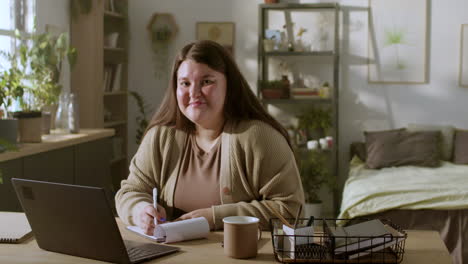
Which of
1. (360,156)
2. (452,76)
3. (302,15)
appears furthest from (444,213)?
(302,15)

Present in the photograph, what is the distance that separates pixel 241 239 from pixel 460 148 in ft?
14.5

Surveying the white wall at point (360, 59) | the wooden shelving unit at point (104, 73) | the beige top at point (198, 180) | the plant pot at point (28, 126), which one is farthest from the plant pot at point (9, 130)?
the white wall at point (360, 59)

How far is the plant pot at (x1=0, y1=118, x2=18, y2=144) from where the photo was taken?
334 cm

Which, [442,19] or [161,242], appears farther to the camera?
[442,19]

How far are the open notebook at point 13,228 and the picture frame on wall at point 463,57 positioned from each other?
4.76 meters

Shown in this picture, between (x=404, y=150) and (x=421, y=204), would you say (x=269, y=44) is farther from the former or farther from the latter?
(x=421, y=204)

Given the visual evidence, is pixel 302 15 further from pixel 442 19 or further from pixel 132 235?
pixel 132 235

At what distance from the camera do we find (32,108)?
401 cm

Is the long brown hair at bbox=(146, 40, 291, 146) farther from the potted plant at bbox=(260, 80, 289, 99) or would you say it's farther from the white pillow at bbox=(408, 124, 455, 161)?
the white pillow at bbox=(408, 124, 455, 161)

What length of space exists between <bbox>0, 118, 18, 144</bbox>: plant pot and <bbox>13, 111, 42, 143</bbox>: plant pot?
16 cm

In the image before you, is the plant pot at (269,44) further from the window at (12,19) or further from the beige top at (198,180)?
the beige top at (198,180)

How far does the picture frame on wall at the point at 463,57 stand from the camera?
582 centimetres

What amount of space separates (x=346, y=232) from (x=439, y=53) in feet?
15.3

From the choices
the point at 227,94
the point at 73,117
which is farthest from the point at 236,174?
the point at 73,117
